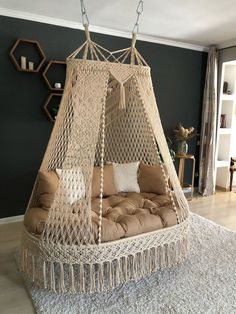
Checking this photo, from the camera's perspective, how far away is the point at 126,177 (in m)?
3.45

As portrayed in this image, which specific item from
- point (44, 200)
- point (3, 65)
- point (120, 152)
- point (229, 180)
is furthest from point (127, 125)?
point (229, 180)

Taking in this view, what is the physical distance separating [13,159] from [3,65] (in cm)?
119

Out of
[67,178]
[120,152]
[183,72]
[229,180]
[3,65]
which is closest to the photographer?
[67,178]

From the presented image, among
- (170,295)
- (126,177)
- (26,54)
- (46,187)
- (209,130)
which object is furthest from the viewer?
(209,130)

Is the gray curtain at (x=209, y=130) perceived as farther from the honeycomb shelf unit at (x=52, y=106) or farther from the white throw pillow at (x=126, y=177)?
the honeycomb shelf unit at (x=52, y=106)

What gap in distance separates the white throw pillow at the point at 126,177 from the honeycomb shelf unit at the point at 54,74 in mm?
1367

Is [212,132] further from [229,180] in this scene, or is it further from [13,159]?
[13,159]

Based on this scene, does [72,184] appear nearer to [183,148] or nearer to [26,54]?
[26,54]

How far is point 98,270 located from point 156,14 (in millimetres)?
2930

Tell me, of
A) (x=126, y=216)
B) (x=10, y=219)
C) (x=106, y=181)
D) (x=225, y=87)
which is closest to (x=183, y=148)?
(x=225, y=87)

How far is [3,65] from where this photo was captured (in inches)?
138

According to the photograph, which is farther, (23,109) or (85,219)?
(23,109)

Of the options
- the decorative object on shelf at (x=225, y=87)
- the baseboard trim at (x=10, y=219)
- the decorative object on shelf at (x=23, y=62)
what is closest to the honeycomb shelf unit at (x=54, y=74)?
the decorative object on shelf at (x=23, y=62)

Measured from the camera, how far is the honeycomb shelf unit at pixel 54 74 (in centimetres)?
372
